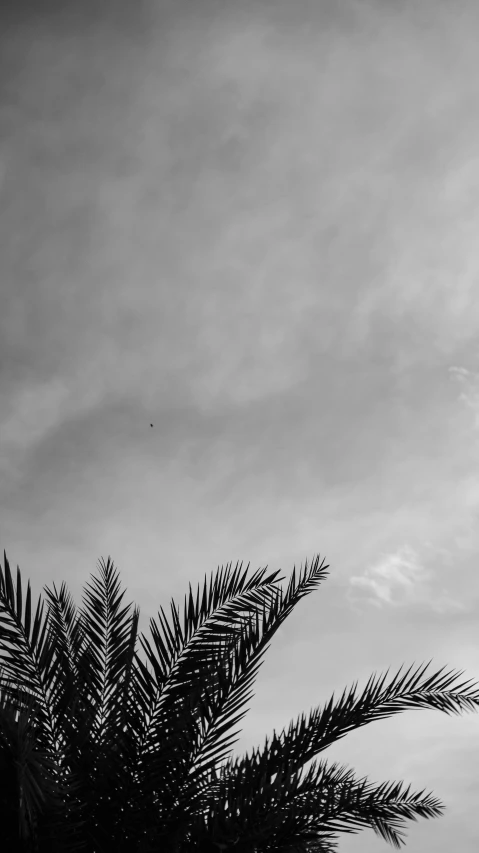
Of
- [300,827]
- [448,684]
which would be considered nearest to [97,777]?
[300,827]

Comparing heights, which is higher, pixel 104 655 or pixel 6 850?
pixel 104 655

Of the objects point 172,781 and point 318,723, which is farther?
point 318,723

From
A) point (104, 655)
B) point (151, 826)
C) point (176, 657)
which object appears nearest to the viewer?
point (151, 826)

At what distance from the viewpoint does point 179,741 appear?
4898mm

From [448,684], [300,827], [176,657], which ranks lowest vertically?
[300,827]

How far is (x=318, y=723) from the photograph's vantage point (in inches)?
209

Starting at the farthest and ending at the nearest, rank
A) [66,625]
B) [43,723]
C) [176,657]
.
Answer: [66,625] → [176,657] → [43,723]

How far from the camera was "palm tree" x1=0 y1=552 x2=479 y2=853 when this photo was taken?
178 inches

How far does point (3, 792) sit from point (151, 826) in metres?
1.24

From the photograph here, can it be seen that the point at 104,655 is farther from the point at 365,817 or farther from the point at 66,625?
the point at 365,817

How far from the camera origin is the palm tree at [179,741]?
452 centimetres

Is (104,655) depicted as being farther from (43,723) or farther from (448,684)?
(448,684)

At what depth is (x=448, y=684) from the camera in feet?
18.2

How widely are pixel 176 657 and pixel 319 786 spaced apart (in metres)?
1.41
